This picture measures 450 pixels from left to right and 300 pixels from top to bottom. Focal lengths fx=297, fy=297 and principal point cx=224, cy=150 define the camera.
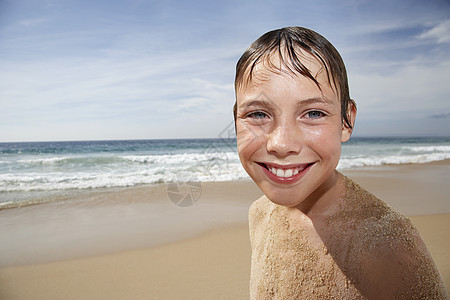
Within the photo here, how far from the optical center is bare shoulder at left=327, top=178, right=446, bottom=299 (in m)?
1.11

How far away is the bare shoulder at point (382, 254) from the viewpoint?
111cm

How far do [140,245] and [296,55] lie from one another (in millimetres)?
3909

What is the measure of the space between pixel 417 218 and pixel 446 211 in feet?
3.04

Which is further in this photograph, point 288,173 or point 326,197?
point 326,197

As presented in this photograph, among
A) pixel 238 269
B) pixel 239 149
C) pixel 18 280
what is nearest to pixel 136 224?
pixel 18 280

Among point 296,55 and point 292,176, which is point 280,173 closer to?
point 292,176

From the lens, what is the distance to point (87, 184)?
9.12 m

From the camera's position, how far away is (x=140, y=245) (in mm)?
4289

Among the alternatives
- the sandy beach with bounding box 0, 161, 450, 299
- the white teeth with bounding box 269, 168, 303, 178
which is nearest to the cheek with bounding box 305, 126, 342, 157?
the white teeth with bounding box 269, 168, 303, 178

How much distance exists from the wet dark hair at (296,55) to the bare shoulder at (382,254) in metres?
0.40

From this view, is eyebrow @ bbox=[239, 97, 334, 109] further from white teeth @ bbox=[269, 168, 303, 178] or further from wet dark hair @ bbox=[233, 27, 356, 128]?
white teeth @ bbox=[269, 168, 303, 178]

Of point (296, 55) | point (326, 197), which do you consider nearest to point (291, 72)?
point (296, 55)

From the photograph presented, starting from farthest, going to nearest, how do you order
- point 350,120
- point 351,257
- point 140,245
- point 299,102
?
point 140,245 < point 350,120 < point 351,257 < point 299,102

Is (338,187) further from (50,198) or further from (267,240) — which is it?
(50,198)
